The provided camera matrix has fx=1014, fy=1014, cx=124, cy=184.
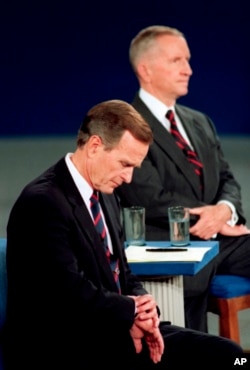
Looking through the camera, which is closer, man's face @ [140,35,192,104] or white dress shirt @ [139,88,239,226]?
white dress shirt @ [139,88,239,226]

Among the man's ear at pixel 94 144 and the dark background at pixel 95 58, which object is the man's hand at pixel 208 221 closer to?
the man's ear at pixel 94 144

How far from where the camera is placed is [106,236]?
322 cm

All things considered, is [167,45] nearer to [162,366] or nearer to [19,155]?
[162,366]

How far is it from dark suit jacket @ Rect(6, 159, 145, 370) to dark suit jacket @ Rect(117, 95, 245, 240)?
1.63 m

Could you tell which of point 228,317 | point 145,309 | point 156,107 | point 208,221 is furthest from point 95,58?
point 145,309

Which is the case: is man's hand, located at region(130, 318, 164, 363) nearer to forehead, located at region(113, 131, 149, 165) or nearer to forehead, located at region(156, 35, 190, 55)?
forehead, located at region(113, 131, 149, 165)

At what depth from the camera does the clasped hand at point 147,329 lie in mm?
3080

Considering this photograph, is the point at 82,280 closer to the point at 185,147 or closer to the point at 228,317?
the point at 228,317


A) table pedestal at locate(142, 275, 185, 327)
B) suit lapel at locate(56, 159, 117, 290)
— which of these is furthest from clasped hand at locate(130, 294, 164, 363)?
table pedestal at locate(142, 275, 185, 327)

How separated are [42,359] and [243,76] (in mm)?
11585

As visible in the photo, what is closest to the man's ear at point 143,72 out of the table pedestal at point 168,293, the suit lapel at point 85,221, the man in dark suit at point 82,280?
the table pedestal at point 168,293

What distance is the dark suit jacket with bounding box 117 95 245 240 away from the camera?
184 inches

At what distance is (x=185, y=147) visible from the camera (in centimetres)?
487

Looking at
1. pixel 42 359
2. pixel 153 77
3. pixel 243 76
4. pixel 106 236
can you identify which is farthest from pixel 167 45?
pixel 243 76
